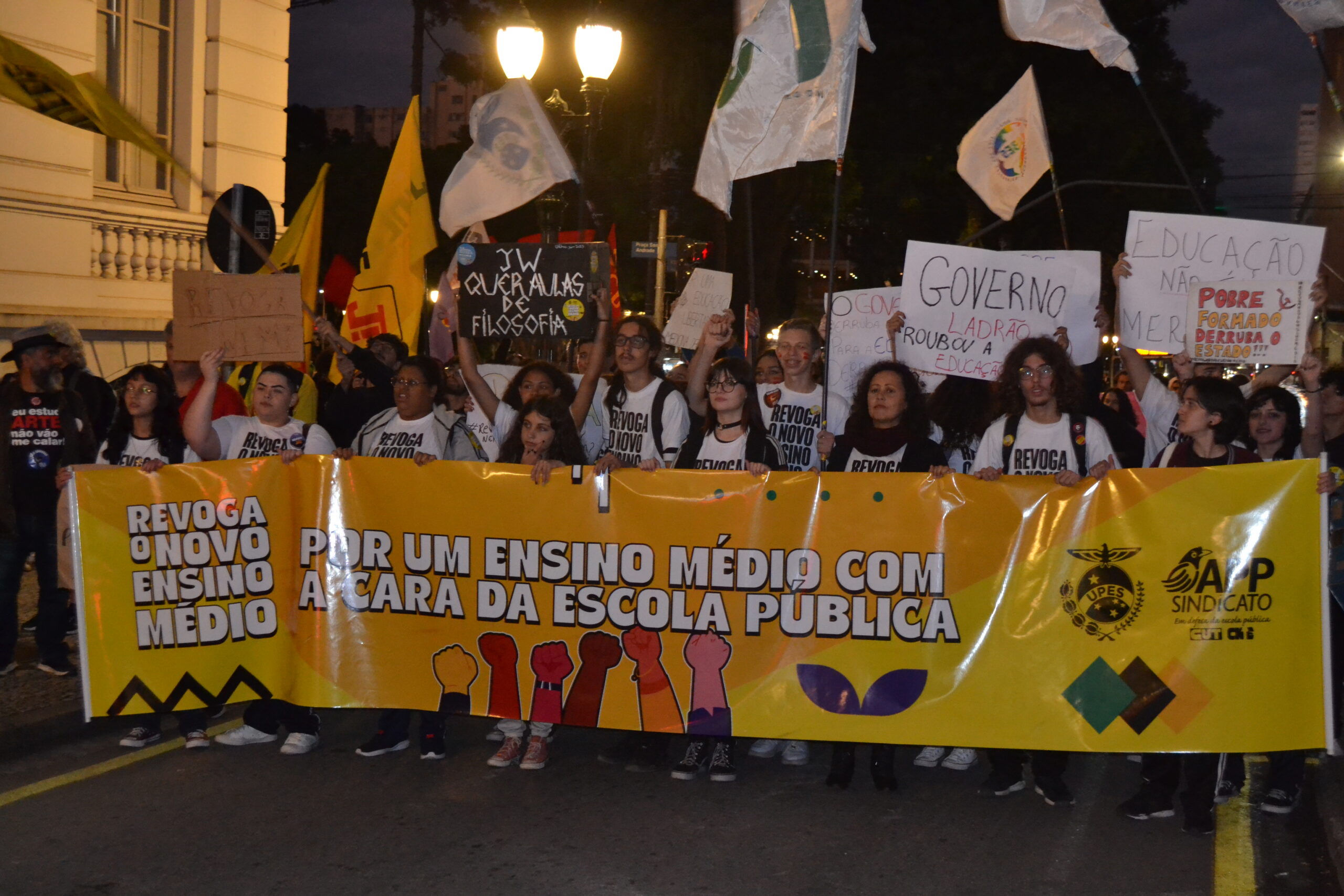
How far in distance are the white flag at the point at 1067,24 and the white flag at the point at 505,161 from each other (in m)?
2.44

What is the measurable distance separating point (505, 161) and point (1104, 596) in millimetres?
Answer: 4039

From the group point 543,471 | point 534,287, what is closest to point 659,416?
point 543,471

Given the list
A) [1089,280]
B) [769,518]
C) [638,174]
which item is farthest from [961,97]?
[769,518]

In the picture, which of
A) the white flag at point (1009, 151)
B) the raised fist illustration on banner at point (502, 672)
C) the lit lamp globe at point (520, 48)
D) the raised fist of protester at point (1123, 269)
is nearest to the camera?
the raised fist illustration on banner at point (502, 672)

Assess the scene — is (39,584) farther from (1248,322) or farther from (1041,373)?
(1248,322)

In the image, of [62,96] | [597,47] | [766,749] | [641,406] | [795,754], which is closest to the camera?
[62,96]

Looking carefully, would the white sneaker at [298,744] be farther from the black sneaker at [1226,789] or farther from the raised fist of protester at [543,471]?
the black sneaker at [1226,789]

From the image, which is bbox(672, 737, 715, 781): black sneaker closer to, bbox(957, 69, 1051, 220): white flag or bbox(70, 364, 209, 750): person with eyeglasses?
bbox(70, 364, 209, 750): person with eyeglasses

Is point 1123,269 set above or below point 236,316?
above

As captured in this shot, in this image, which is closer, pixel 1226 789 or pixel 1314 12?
pixel 1226 789

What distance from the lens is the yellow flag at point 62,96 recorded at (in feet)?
14.5

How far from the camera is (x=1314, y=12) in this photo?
5.58 m

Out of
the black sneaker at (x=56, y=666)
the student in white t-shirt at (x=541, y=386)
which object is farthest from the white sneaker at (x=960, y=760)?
the black sneaker at (x=56, y=666)

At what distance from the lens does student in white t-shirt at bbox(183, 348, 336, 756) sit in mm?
5699
